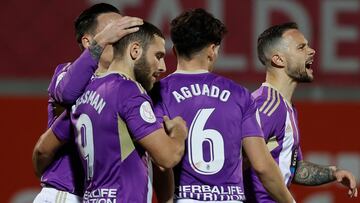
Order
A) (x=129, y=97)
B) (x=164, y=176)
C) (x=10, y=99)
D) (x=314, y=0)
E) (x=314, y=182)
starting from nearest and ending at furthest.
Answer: (x=129, y=97)
(x=164, y=176)
(x=314, y=182)
(x=10, y=99)
(x=314, y=0)

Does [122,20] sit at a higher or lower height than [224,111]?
higher

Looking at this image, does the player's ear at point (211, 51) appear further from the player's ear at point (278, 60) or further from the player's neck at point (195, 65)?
the player's ear at point (278, 60)

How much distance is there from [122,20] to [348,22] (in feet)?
12.1

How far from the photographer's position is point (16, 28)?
742cm

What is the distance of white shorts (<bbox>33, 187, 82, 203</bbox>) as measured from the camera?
4.89 meters

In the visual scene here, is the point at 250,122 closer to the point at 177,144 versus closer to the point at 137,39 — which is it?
the point at 177,144

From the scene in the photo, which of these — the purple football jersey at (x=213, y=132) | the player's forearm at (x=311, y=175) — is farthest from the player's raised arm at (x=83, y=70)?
the player's forearm at (x=311, y=175)

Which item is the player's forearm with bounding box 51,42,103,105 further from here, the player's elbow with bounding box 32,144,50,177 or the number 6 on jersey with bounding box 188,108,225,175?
the number 6 on jersey with bounding box 188,108,225,175

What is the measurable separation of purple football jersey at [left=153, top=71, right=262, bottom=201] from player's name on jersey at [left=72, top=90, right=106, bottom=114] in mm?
432

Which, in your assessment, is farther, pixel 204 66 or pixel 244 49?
pixel 244 49

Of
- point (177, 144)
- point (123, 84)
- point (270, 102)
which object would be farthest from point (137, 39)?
point (270, 102)

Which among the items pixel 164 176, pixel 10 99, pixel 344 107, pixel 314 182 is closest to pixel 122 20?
pixel 164 176

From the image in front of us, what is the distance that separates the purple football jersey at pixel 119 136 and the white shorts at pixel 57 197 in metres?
0.49

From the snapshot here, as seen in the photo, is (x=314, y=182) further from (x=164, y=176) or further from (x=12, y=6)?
(x=12, y=6)
